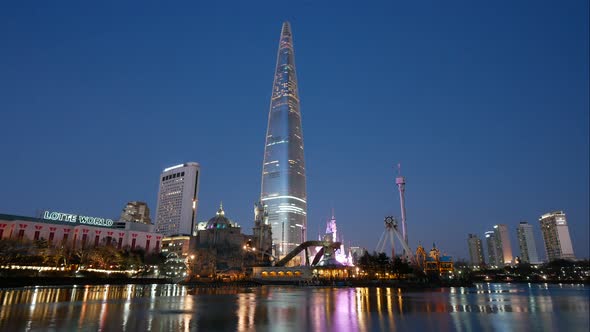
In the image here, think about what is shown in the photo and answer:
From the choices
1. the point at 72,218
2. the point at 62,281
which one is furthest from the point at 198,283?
the point at 72,218

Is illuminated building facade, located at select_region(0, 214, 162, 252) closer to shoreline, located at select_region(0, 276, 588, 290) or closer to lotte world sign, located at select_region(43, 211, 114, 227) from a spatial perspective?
lotte world sign, located at select_region(43, 211, 114, 227)

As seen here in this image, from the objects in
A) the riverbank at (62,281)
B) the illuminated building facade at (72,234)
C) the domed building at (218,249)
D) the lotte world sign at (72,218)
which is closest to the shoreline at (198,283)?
the riverbank at (62,281)

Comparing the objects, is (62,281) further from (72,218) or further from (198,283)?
(72,218)

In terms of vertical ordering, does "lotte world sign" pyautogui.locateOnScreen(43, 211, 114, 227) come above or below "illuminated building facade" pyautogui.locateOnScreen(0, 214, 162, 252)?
above

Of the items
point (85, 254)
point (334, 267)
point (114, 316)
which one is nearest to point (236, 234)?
point (334, 267)

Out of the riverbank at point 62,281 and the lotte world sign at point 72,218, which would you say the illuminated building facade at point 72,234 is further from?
the riverbank at point 62,281

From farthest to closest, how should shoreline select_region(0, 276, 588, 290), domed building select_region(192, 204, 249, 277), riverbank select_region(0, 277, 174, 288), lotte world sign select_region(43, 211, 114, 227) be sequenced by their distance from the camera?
lotte world sign select_region(43, 211, 114, 227)
domed building select_region(192, 204, 249, 277)
shoreline select_region(0, 276, 588, 290)
riverbank select_region(0, 277, 174, 288)

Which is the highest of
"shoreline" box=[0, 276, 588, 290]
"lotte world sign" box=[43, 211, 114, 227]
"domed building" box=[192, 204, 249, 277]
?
"lotte world sign" box=[43, 211, 114, 227]

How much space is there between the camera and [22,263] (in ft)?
334

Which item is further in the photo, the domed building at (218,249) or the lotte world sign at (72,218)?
the lotte world sign at (72,218)

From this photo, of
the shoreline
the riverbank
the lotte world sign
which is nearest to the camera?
the riverbank

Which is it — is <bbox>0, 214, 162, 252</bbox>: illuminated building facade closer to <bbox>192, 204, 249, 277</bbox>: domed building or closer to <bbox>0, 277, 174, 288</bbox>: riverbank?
<bbox>192, 204, 249, 277</bbox>: domed building

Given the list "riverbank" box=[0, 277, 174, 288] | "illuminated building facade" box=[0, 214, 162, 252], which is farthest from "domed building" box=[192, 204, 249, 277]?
"illuminated building facade" box=[0, 214, 162, 252]

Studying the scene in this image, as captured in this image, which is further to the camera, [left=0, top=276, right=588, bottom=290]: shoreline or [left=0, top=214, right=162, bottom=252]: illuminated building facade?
[left=0, top=214, right=162, bottom=252]: illuminated building facade
